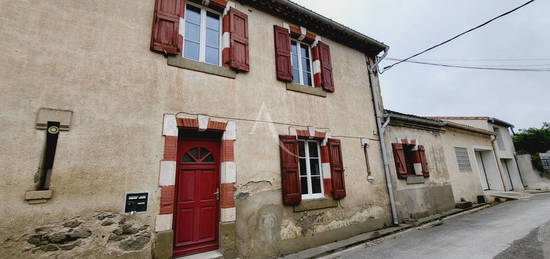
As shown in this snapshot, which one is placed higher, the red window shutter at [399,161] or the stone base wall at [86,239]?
the red window shutter at [399,161]

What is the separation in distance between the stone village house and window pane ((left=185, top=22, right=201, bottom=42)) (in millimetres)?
23

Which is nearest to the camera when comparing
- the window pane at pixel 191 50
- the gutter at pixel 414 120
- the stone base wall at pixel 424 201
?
the window pane at pixel 191 50

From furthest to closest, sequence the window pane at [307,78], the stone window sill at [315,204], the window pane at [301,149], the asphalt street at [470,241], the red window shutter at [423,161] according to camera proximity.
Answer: the red window shutter at [423,161] < the window pane at [307,78] < the window pane at [301,149] < the stone window sill at [315,204] < the asphalt street at [470,241]

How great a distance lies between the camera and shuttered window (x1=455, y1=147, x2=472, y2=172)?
9398mm

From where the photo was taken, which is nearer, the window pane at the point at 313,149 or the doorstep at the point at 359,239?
the doorstep at the point at 359,239

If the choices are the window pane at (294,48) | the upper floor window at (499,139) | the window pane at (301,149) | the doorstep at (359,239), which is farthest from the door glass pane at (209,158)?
the upper floor window at (499,139)

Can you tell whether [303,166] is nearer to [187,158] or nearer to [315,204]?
[315,204]

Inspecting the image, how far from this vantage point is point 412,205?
679cm

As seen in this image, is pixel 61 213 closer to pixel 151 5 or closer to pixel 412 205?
pixel 151 5

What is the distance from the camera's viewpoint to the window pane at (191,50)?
14.5 ft

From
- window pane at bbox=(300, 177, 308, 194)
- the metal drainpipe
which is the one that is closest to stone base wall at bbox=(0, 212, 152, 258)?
window pane at bbox=(300, 177, 308, 194)

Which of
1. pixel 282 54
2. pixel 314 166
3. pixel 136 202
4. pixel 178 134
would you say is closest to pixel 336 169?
pixel 314 166

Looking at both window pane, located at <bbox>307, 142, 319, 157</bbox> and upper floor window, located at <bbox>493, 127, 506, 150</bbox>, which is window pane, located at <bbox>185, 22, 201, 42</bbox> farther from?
upper floor window, located at <bbox>493, 127, 506, 150</bbox>

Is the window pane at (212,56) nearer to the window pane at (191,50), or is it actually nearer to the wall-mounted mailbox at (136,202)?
the window pane at (191,50)
